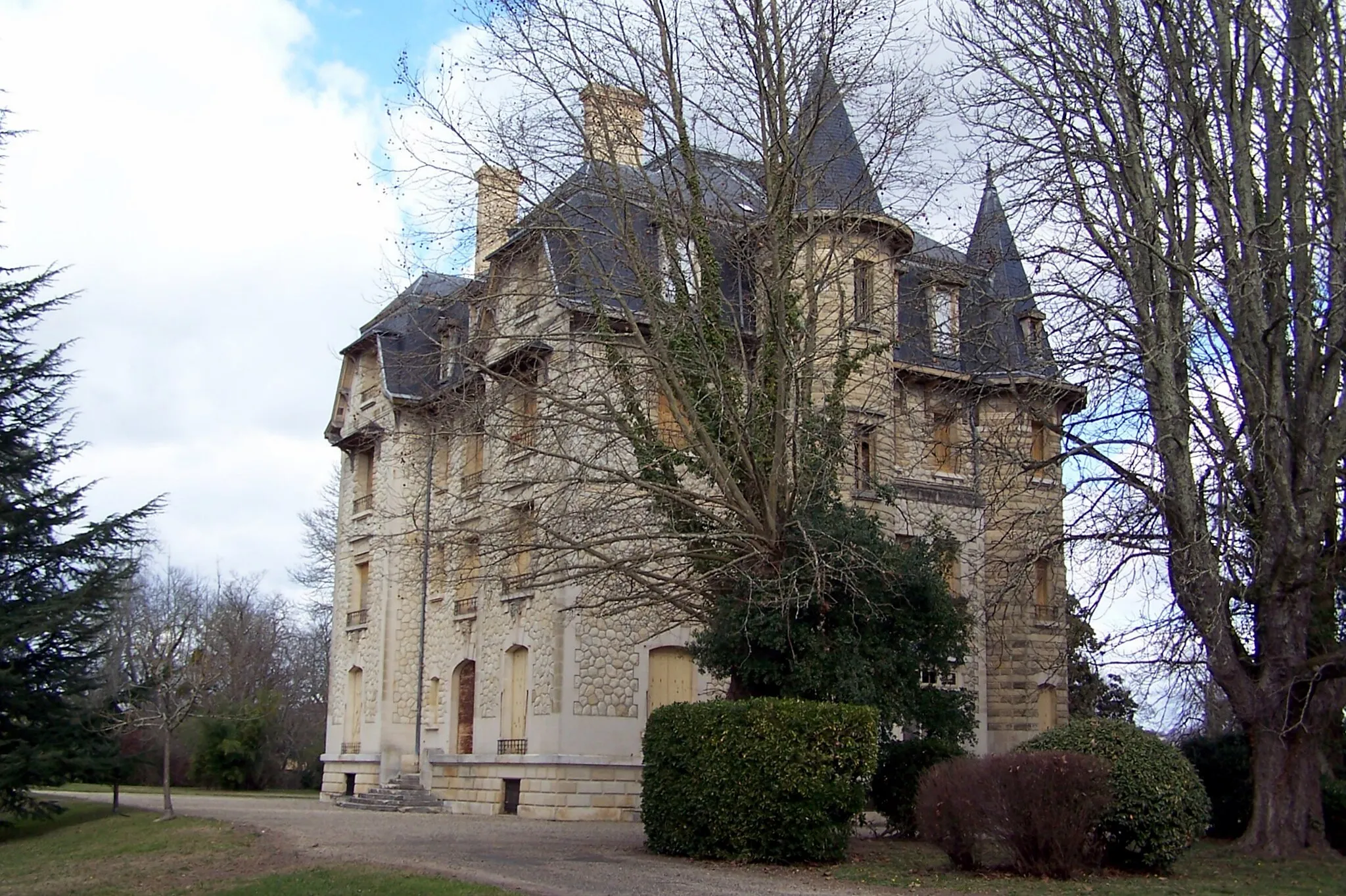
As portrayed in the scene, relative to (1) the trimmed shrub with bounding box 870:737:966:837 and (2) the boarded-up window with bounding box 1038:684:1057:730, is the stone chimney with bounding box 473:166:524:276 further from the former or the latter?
(2) the boarded-up window with bounding box 1038:684:1057:730

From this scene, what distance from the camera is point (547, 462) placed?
17.0 m

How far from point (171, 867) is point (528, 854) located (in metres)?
4.11

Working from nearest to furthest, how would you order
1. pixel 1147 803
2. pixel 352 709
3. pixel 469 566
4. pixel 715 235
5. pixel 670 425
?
1. pixel 1147 803
2. pixel 715 235
3. pixel 670 425
4. pixel 469 566
5. pixel 352 709

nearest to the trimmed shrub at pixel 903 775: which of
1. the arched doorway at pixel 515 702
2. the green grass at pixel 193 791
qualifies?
the arched doorway at pixel 515 702

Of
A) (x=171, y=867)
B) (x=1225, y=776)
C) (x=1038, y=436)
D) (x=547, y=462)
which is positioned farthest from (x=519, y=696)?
(x=1225, y=776)

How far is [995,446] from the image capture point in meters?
16.3

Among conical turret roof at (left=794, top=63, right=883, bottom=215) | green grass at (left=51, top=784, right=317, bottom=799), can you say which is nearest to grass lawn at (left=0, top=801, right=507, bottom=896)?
conical turret roof at (left=794, top=63, right=883, bottom=215)

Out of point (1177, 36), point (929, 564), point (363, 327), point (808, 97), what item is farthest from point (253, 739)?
point (1177, 36)

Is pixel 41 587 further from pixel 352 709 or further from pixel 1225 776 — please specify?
pixel 1225 776

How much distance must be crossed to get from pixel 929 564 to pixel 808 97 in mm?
6329

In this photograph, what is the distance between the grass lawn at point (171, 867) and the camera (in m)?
11.6

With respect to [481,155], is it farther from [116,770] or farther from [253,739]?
[253,739]

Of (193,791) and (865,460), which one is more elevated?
(865,460)

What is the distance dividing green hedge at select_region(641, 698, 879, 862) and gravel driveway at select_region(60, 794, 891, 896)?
336mm
